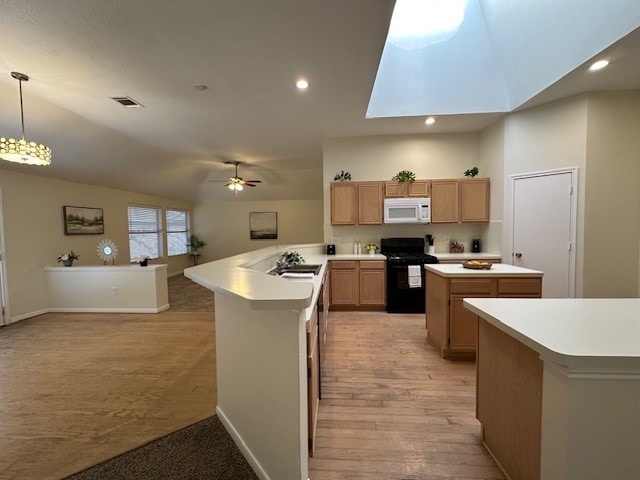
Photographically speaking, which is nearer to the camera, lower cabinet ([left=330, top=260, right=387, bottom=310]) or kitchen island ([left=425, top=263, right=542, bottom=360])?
kitchen island ([left=425, top=263, right=542, bottom=360])

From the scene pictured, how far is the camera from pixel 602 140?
334 cm

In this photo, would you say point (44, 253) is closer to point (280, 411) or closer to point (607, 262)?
point (280, 411)

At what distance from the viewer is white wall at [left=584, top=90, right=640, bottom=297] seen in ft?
10.8

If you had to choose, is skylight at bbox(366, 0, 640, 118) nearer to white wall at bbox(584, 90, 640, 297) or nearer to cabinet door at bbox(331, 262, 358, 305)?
white wall at bbox(584, 90, 640, 297)

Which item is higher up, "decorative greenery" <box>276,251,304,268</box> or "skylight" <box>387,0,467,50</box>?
"skylight" <box>387,0,467,50</box>

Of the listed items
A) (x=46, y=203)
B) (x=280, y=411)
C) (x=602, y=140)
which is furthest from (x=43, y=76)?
(x=602, y=140)

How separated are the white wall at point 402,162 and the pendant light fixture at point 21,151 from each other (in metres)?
3.67

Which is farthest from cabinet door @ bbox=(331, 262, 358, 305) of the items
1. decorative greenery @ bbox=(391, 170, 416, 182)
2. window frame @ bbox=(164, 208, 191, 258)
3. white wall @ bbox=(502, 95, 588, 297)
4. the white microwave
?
window frame @ bbox=(164, 208, 191, 258)

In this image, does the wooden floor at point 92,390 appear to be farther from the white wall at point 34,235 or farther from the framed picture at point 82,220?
the framed picture at point 82,220

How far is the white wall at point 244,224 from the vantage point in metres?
9.08

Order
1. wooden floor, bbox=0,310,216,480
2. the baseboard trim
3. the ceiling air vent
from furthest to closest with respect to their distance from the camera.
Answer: the ceiling air vent, wooden floor, bbox=0,310,216,480, the baseboard trim

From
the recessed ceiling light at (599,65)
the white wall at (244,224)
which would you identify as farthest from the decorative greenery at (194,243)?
the recessed ceiling light at (599,65)

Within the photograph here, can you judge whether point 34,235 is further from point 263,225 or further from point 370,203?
point 370,203

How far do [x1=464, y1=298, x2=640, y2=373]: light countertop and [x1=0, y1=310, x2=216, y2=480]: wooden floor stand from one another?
2.15 m
